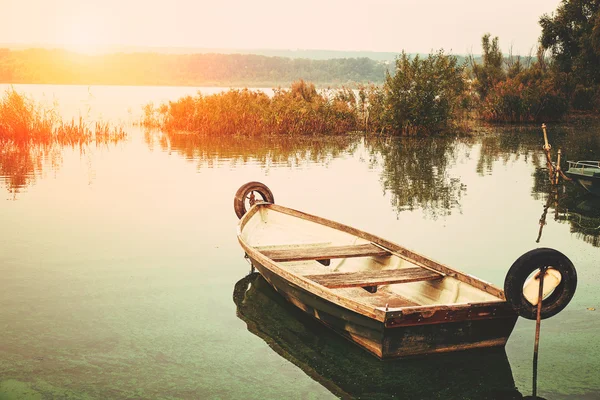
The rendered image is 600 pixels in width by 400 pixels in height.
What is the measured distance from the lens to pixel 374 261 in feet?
28.7

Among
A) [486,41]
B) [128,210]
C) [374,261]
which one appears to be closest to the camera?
[374,261]

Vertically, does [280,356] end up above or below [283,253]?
below

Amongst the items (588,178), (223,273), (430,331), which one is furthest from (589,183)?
(430,331)

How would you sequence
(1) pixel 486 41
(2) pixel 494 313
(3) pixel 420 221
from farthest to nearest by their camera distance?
(1) pixel 486 41 → (3) pixel 420 221 → (2) pixel 494 313

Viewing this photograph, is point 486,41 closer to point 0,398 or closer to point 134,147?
point 134,147

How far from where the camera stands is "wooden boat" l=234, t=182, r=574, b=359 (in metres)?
6.29

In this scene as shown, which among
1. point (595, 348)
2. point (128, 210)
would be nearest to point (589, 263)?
point (595, 348)

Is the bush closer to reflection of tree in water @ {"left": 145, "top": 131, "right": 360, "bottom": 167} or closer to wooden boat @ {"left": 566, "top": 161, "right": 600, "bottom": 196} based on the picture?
reflection of tree in water @ {"left": 145, "top": 131, "right": 360, "bottom": 167}

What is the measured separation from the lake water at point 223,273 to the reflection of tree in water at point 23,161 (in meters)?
0.11

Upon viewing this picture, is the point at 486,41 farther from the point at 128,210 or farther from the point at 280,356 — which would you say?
the point at 280,356

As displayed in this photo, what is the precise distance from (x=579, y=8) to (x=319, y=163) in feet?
85.7

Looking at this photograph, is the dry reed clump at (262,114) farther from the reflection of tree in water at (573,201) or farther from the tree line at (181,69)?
the tree line at (181,69)

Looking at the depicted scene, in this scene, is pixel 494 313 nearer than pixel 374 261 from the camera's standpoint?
Yes

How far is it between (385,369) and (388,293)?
5.30 feet
